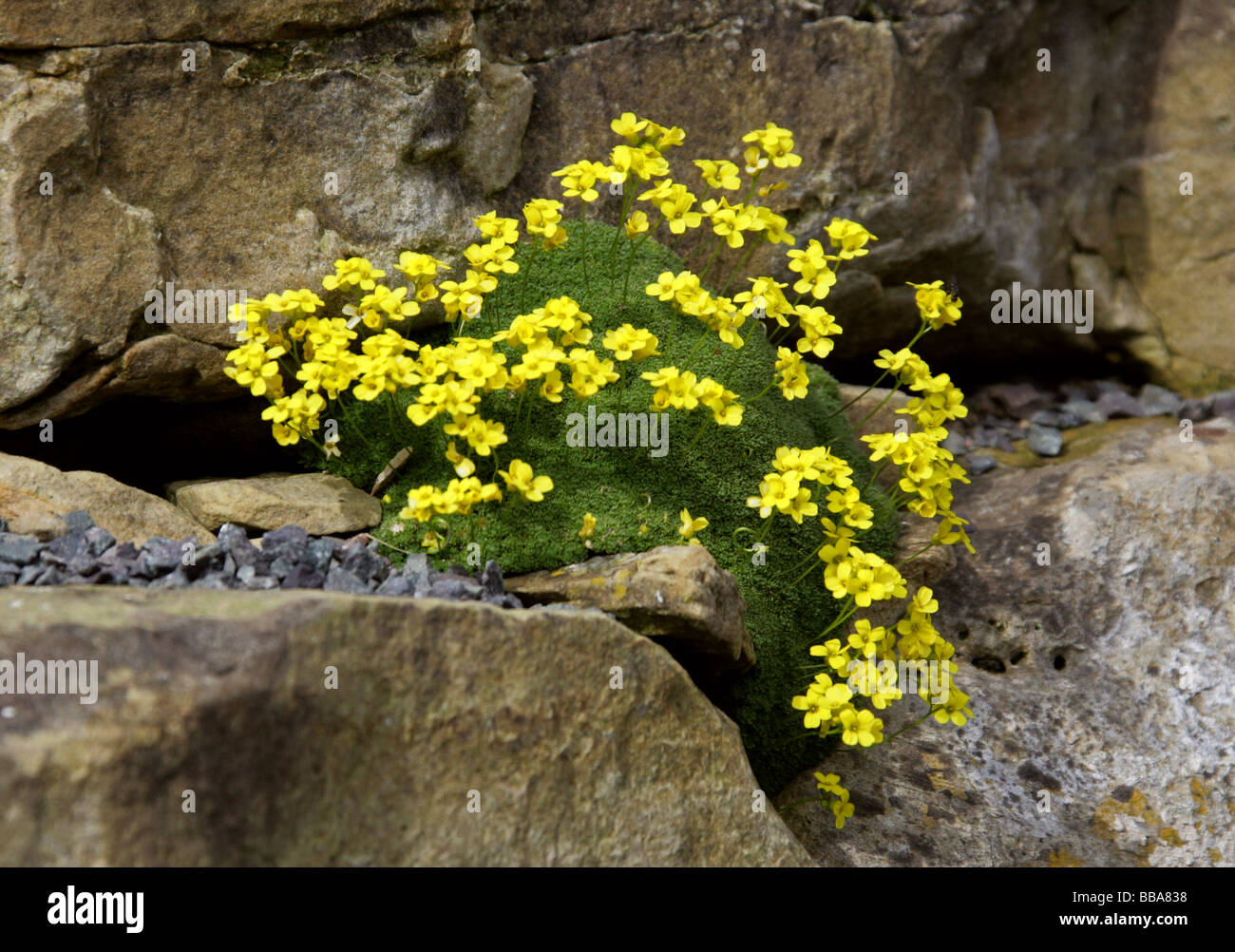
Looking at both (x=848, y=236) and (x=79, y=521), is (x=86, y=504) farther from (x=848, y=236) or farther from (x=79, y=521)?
(x=848, y=236)

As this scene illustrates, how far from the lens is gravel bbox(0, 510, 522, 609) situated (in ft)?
11.8

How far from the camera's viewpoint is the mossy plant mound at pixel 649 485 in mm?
4199

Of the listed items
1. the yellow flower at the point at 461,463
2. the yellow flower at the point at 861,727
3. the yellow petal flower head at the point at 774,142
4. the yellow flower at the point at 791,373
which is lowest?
the yellow flower at the point at 861,727

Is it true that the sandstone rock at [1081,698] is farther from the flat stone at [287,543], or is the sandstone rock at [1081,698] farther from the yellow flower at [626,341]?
the flat stone at [287,543]

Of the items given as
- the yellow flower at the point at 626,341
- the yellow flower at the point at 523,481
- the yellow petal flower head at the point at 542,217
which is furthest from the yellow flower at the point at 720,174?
the yellow flower at the point at 523,481

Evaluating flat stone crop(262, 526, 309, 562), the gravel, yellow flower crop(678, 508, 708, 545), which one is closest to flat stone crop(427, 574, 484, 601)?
the gravel

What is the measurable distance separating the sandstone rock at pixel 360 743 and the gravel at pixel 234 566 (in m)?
0.35

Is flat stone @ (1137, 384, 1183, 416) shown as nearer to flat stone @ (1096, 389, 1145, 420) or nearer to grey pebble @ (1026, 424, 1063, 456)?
flat stone @ (1096, 389, 1145, 420)

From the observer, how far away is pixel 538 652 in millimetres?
3383

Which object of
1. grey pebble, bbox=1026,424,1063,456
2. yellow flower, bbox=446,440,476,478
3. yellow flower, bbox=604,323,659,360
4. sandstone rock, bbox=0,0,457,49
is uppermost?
sandstone rock, bbox=0,0,457,49

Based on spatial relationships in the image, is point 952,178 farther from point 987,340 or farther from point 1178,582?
point 1178,582

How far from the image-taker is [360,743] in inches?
Result: 122

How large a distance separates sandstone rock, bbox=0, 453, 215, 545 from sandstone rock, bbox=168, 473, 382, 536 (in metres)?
0.10

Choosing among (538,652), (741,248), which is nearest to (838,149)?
(741,248)
